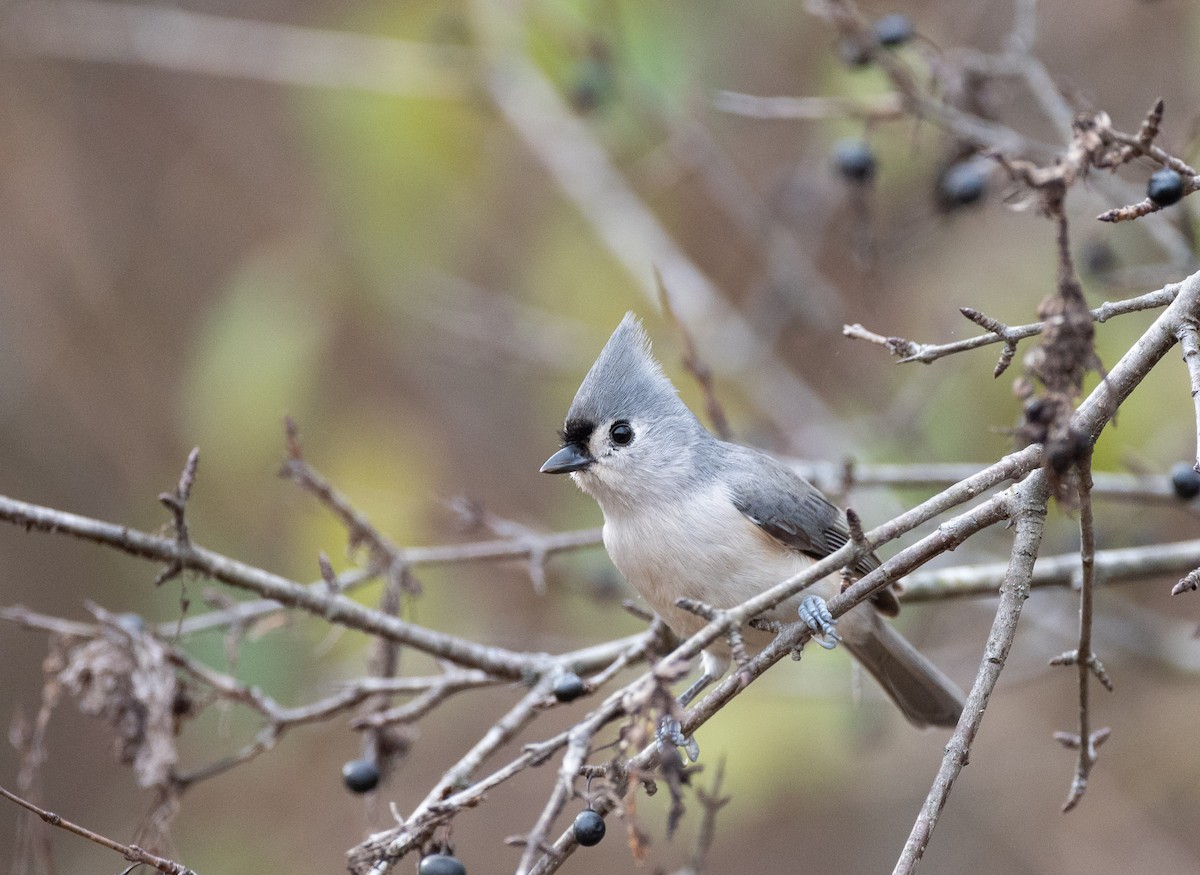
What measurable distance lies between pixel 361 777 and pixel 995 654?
153 centimetres

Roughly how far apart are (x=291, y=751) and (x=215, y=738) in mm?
586

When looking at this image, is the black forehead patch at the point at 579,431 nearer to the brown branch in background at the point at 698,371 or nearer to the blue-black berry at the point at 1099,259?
the brown branch in background at the point at 698,371

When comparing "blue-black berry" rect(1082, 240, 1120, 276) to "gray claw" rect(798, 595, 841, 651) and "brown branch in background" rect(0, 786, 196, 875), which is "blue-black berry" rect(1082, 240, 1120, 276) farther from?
"brown branch in background" rect(0, 786, 196, 875)

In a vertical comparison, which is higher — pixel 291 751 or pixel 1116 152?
pixel 291 751

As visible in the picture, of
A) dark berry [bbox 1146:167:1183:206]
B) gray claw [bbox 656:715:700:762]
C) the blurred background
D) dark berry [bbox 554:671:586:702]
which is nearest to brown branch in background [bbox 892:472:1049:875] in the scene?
gray claw [bbox 656:715:700:762]

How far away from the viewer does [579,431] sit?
3010 millimetres

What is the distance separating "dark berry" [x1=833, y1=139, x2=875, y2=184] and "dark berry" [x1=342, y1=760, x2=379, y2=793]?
2.12 meters

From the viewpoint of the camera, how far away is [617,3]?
4.39m

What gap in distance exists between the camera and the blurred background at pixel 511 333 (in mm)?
4113

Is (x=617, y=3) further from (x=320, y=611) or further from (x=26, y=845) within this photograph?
(x=26, y=845)

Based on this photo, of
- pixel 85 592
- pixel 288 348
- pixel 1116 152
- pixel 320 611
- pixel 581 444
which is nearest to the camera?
pixel 1116 152

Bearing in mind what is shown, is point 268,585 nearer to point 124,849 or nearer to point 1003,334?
point 124,849

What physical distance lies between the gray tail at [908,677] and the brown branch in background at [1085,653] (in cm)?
79

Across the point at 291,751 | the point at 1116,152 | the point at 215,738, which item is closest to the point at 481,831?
the point at 291,751
